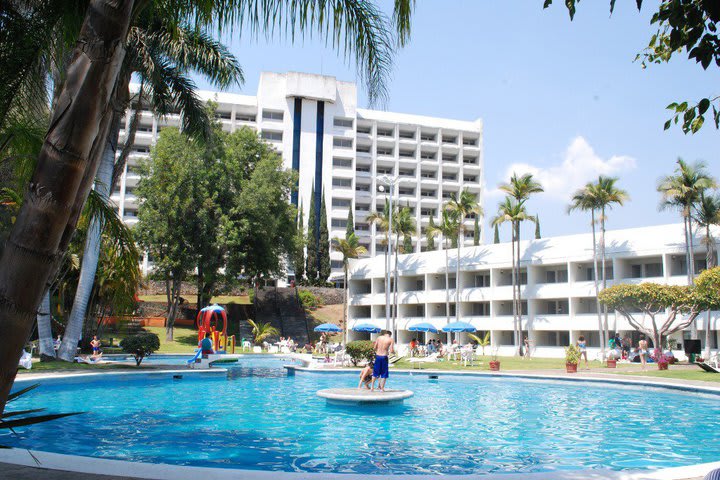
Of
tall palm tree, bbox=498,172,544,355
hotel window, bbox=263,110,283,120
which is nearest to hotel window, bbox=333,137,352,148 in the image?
hotel window, bbox=263,110,283,120

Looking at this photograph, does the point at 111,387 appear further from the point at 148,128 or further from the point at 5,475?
the point at 148,128

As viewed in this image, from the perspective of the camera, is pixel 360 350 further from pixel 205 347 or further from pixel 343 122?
pixel 343 122

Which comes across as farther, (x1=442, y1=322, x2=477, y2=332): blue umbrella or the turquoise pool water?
(x1=442, y1=322, x2=477, y2=332): blue umbrella

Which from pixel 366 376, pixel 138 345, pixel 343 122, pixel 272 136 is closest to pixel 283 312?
pixel 272 136

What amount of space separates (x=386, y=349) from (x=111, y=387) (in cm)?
899

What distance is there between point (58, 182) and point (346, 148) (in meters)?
74.8

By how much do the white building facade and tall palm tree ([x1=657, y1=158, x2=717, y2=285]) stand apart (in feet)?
121

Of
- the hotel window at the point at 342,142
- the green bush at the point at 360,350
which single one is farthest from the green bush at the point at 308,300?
the green bush at the point at 360,350

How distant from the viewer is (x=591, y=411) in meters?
14.5

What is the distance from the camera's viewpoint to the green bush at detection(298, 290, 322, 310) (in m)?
58.4

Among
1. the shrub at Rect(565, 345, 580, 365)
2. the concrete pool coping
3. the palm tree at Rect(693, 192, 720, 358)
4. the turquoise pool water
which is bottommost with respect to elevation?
the turquoise pool water

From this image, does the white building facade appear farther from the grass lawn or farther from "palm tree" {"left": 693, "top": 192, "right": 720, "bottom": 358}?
"palm tree" {"left": 693, "top": 192, "right": 720, "bottom": 358}

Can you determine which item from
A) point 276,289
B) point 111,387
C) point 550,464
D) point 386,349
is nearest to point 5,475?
point 550,464

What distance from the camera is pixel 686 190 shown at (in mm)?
33500
